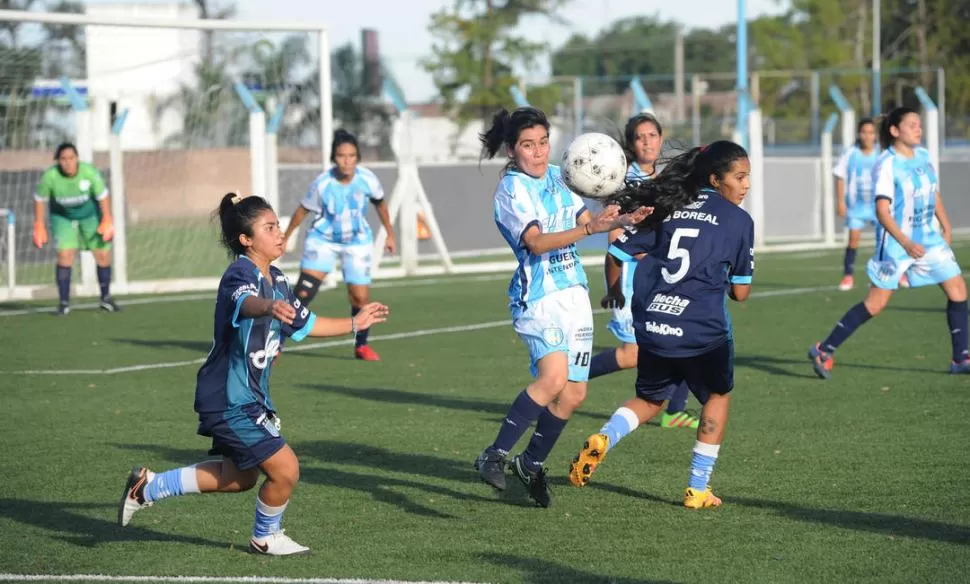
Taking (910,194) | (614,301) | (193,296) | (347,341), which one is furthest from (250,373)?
(193,296)

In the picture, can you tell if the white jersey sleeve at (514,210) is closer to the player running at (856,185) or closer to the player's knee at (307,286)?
the player's knee at (307,286)

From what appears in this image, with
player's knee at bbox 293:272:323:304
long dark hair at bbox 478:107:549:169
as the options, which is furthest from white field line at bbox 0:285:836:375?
long dark hair at bbox 478:107:549:169

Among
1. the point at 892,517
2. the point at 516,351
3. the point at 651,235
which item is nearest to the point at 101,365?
the point at 516,351

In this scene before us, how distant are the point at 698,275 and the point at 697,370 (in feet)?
1.45

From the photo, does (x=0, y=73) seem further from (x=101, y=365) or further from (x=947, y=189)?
(x=947, y=189)

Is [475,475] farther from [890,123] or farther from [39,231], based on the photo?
[39,231]

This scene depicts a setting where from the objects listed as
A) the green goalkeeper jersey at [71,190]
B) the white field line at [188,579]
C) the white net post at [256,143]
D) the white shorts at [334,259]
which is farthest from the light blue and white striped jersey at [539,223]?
the white net post at [256,143]

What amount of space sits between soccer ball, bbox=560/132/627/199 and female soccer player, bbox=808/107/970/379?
4123mm

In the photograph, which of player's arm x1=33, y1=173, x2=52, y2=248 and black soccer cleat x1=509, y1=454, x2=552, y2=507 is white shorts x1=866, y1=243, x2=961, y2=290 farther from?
player's arm x1=33, y1=173, x2=52, y2=248

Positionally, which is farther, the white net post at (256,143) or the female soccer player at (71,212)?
the white net post at (256,143)

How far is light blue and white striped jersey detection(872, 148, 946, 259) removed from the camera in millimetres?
10461

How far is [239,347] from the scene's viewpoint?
569cm

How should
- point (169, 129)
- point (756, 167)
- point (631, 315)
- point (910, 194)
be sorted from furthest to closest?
point (756, 167) → point (169, 129) → point (910, 194) → point (631, 315)

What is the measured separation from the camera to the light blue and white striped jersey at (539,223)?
665cm
